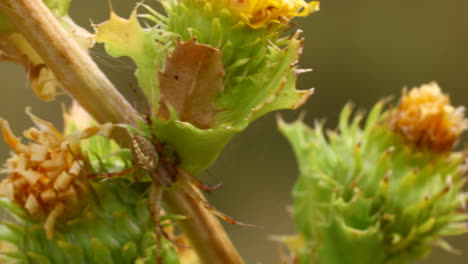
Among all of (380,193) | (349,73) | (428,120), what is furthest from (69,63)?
(349,73)

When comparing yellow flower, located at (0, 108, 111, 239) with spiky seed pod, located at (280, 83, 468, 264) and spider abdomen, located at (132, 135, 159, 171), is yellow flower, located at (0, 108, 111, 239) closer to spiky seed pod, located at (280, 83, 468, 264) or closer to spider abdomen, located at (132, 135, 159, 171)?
spider abdomen, located at (132, 135, 159, 171)

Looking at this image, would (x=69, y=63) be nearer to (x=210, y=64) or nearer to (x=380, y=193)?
(x=210, y=64)

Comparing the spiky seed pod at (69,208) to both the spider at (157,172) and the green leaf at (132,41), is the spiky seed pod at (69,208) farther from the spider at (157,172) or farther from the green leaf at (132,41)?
the green leaf at (132,41)

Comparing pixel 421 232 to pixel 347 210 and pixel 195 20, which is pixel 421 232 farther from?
pixel 195 20

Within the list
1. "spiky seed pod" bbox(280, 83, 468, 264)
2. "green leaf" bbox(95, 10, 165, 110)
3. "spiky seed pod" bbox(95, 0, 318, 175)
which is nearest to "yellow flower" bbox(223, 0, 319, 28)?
"spiky seed pod" bbox(95, 0, 318, 175)

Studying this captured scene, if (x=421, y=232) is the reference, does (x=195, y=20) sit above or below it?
above

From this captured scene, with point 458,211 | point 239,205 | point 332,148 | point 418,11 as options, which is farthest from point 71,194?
point 418,11
